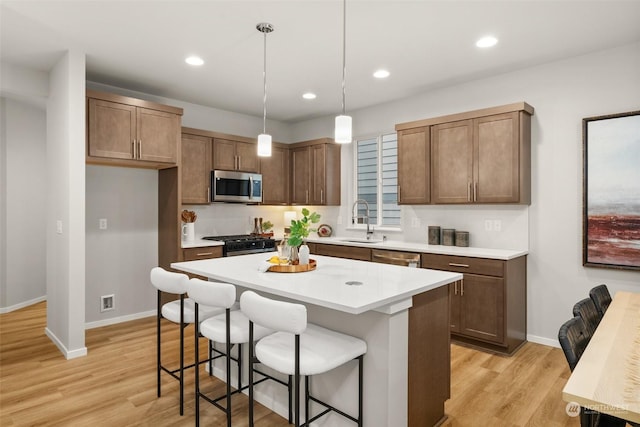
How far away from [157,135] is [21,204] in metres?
2.61

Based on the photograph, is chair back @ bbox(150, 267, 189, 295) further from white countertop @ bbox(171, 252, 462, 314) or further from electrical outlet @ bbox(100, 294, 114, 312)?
electrical outlet @ bbox(100, 294, 114, 312)

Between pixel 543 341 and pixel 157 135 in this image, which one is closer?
pixel 543 341

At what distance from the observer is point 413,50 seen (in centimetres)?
337

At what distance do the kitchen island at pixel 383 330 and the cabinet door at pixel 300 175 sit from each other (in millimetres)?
3180

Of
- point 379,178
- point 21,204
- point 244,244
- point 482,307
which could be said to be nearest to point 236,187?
point 244,244

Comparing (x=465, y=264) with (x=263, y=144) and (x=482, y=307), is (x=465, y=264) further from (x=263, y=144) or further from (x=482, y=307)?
(x=263, y=144)

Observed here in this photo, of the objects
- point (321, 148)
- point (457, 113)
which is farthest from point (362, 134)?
point (457, 113)

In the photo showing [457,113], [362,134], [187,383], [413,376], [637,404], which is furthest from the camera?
[362,134]

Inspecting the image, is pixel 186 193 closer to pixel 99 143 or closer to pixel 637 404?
pixel 99 143

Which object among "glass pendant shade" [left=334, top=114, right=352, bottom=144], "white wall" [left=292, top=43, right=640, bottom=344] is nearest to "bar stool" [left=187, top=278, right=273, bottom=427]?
"glass pendant shade" [left=334, top=114, right=352, bottom=144]

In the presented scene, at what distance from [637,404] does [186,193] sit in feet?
14.5

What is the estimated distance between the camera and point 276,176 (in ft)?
18.6

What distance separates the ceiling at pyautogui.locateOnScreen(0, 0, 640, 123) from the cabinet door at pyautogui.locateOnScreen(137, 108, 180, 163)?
40 cm

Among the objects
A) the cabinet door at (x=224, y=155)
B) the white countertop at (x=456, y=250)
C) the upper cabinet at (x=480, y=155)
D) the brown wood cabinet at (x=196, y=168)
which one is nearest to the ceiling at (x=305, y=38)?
the upper cabinet at (x=480, y=155)
